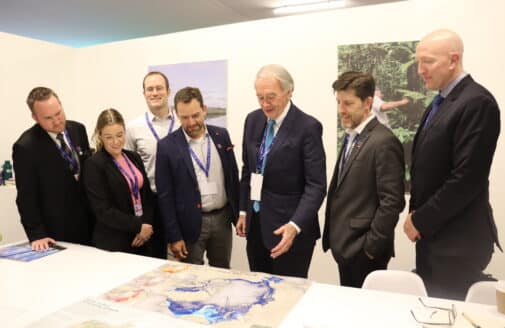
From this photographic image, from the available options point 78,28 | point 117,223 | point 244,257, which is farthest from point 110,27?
point 117,223

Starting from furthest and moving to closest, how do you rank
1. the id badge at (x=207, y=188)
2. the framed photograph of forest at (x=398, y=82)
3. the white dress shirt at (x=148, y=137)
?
the framed photograph of forest at (x=398, y=82) < the white dress shirt at (x=148, y=137) < the id badge at (x=207, y=188)

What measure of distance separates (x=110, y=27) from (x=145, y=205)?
5.35 meters

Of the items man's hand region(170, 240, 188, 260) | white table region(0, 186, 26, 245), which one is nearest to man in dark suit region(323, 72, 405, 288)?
man's hand region(170, 240, 188, 260)

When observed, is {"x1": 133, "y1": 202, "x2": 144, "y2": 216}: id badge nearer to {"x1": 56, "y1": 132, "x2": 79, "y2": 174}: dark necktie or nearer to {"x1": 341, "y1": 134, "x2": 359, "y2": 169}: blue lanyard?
{"x1": 56, "y1": 132, "x2": 79, "y2": 174}: dark necktie

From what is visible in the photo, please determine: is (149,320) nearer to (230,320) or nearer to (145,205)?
(230,320)

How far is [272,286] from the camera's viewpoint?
158 centimetres

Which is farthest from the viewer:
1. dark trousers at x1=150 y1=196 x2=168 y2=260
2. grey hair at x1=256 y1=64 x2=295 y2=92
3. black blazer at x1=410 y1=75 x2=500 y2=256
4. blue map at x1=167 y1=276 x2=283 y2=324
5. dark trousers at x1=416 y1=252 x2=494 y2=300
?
dark trousers at x1=150 y1=196 x2=168 y2=260

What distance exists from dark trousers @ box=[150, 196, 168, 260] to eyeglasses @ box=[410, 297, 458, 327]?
5.48ft

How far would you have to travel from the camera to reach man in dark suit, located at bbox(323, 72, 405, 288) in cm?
186

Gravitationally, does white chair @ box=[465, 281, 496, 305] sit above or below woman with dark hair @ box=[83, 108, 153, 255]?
below

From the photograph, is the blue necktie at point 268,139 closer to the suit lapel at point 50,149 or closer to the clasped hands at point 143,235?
the clasped hands at point 143,235

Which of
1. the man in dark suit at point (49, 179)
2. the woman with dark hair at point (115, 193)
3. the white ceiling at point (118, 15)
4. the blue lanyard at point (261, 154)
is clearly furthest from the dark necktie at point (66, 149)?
the white ceiling at point (118, 15)

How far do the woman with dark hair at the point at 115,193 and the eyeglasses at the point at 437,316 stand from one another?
1.60 meters

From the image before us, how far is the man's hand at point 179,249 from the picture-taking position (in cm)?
241
